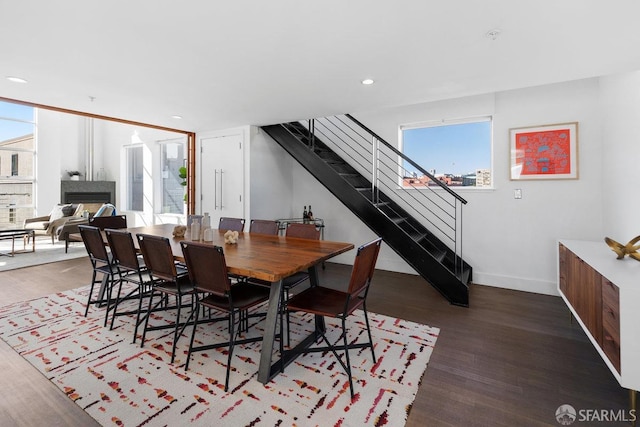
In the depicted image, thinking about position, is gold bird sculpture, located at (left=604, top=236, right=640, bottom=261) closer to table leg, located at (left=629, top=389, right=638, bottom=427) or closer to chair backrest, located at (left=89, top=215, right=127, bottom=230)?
table leg, located at (left=629, top=389, right=638, bottom=427)

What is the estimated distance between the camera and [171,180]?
6828mm

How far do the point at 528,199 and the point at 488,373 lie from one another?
8.28 ft

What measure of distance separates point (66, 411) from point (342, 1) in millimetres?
2769

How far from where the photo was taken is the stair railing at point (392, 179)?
165 inches

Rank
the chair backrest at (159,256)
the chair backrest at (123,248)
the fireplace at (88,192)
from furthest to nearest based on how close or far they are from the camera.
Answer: the fireplace at (88,192) < the chair backrest at (123,248) < the chair backrest at (159,256)

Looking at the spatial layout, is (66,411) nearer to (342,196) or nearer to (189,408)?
(189,408)

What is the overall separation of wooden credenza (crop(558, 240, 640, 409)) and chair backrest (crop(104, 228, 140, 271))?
322 cm

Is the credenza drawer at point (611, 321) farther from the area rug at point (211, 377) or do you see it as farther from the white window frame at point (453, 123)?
the white window frame at point (453, 123)

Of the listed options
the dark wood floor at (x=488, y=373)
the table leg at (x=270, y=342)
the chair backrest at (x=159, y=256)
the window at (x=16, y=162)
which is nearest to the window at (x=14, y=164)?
the window at (x=16, y=162)

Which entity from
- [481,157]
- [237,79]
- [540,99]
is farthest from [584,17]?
[237,79]

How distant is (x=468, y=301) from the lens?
10.8 ft

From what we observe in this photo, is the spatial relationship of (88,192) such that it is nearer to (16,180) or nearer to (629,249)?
(16,180)

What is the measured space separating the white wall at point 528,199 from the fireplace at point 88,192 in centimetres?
843
